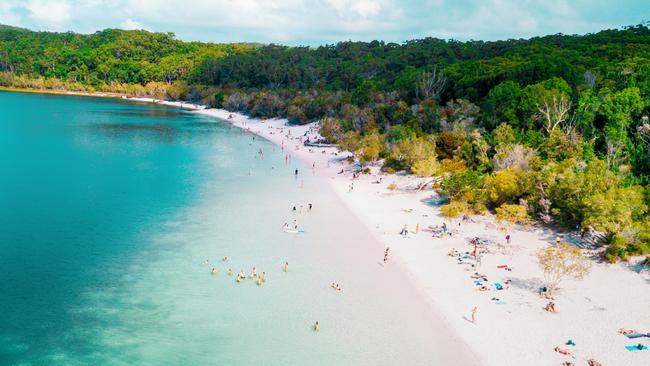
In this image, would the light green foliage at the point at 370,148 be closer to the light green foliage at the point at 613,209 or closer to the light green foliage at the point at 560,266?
the light green foliage at the point at 613,209

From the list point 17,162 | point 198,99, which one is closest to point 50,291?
point 17,162

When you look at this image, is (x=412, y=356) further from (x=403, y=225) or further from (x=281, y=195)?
(x=281, y=195)

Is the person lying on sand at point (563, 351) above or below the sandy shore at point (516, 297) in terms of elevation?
below

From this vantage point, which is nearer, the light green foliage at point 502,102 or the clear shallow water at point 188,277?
the clear shallow water at point 188,277

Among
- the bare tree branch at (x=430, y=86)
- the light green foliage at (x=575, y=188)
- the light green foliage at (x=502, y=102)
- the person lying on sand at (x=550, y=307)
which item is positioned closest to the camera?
→ the person lying on sand at (x=550, y=307)

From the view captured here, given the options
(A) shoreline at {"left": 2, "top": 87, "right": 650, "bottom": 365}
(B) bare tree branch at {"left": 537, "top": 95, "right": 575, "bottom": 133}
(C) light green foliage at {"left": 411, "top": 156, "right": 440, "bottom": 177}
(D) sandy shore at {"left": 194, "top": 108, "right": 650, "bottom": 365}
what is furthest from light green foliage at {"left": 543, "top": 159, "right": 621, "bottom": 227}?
(B) bare tree branch at {"left": 537, "top": 95, "right": 575, "bottom": 133}

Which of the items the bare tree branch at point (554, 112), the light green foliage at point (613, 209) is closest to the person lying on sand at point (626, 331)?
the light green foliage at point (613, 209)

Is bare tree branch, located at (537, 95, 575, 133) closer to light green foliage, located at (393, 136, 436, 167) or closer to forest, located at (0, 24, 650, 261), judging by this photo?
forest, located at (0, 24, 650, 261)
